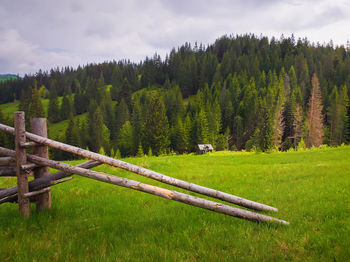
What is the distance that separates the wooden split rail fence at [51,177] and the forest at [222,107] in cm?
4492

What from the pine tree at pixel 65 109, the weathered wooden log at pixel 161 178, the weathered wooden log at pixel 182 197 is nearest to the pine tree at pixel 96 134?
the pine tree at pixel 65 109

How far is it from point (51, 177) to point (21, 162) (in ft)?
2.57

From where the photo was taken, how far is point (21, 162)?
5238 mm

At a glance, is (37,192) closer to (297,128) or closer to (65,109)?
(297,128)

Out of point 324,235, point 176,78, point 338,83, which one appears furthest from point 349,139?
point 176,78

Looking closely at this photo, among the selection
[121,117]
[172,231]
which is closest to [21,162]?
[172,231]

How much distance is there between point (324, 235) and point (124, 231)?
4184 mm

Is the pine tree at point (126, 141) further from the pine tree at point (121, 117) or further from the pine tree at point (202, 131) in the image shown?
the pine tree at point (202, 131)

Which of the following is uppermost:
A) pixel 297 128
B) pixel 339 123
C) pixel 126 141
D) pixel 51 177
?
pixel 51 177

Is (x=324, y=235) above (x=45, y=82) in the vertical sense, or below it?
below

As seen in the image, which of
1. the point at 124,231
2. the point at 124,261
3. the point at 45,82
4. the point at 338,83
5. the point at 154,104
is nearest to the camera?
the point at 124,261

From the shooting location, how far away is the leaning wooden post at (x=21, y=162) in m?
5.20

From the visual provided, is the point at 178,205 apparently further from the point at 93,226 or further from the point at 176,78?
the point at 176,78

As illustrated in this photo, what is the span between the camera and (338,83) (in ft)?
303
